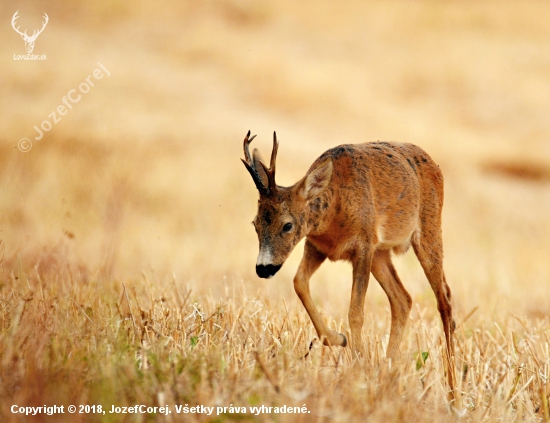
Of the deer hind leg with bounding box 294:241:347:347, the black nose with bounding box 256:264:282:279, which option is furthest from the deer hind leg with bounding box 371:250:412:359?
the black nose with bounding box 256:264:282:279

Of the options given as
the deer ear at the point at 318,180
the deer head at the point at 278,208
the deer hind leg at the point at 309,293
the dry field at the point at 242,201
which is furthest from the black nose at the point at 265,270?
the deer ear at the point at 318,180

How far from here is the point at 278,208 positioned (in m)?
6.96

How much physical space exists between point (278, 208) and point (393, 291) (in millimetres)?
2668

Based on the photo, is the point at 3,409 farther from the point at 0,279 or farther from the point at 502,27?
the point at 502,27

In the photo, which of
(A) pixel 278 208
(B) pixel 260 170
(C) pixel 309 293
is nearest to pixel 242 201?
(C) pixel 309 293

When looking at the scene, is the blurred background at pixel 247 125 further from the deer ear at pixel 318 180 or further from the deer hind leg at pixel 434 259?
the deer ear at pixel 318 180

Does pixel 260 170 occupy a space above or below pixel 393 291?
above

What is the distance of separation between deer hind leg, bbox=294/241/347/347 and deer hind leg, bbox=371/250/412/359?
1290 millimetres

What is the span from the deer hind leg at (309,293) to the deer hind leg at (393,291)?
4.23ft

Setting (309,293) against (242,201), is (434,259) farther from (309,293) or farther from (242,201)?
(242,201)

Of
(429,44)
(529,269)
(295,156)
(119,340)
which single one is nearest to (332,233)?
(119,340)

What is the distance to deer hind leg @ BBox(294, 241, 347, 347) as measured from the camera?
282 inches

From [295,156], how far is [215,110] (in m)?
7.05

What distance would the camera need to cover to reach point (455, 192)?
92.8 feet
